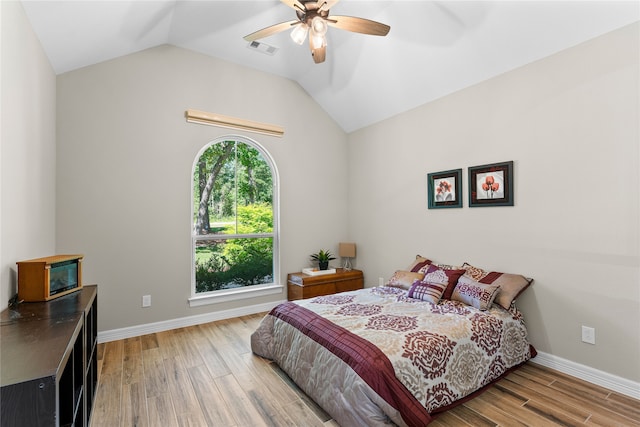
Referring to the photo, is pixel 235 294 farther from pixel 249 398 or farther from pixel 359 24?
pixel 359 24

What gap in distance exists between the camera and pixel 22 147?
6.72 ft

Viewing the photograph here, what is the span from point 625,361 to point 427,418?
1695 millimetres

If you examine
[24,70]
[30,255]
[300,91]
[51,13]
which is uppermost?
[300,91]

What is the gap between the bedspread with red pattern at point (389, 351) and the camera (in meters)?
1.79

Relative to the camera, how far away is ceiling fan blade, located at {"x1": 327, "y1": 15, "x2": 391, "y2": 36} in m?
2.32

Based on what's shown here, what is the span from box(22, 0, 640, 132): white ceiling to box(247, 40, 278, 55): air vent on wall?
0.06 metres

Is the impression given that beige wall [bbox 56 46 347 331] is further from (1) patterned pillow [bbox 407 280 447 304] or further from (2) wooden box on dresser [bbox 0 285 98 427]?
(1) patterned pillow [bbox 407 280 447 304]

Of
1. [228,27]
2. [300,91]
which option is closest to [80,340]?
[228,27]

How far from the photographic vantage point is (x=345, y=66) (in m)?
3.89

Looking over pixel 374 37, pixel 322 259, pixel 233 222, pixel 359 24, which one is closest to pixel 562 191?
pixel 359 24

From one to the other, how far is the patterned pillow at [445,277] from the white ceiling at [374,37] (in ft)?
6.65

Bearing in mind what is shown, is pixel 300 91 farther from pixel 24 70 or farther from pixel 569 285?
pixel 569 285

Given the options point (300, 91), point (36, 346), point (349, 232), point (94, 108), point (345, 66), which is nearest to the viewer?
point (36, 346)

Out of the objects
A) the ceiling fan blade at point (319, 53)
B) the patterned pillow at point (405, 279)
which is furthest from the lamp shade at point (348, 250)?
the ceiling fan blade at point (319, 53)
